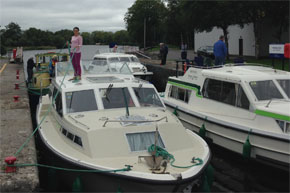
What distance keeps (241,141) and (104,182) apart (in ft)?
14.4

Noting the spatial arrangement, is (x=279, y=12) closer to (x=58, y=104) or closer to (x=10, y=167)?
(x=58, y=104)

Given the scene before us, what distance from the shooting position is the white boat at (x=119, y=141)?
539cm

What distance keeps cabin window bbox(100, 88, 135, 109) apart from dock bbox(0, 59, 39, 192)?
Answer: 1.83 metres

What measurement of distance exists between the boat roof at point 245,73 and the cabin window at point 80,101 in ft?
12.9

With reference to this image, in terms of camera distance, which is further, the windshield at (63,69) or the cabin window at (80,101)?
the windshield at (63,69)

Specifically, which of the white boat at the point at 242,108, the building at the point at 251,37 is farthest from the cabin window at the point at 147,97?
the building at the point at 251,37

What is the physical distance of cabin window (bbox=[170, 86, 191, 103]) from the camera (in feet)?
36.7

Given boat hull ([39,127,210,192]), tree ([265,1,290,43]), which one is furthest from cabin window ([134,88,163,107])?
tree ([265,1,290,43])

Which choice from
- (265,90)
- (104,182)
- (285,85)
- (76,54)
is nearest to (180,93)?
(265,90)

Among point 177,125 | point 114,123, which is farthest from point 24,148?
point 177,125

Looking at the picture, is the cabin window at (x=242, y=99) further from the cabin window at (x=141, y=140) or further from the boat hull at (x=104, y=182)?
the cabin window at (x=141, y=140)

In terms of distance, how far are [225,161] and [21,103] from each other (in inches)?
279

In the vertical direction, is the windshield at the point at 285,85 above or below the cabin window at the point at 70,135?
above

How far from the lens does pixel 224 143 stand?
30.4ft
